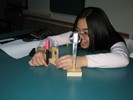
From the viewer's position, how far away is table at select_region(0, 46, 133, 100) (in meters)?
0.86

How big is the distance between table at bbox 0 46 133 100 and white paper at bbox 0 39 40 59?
0.12 metres

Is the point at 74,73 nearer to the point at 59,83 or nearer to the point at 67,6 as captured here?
the point at 59,83

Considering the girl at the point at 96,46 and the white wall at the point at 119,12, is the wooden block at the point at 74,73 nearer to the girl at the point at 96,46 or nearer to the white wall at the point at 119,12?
the girl at the point at 96,46

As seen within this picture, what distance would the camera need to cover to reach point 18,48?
138cm

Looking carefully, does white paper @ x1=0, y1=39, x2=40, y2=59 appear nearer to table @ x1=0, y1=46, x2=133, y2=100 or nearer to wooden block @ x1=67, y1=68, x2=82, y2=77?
table @ x1=0, y1=46, x2=133, y2=100

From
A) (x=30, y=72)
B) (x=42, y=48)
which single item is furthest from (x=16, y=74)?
(x=42, y=48)

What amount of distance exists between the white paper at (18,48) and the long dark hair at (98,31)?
0.40 meters

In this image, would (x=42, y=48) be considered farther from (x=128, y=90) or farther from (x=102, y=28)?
(x=128, y=90)

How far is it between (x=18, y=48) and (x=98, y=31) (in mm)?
534

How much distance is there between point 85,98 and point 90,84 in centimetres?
13

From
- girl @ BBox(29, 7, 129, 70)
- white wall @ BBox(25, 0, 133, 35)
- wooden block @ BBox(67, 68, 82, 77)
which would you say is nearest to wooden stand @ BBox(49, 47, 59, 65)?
girl @ BBox(29, 7, 129, 70)

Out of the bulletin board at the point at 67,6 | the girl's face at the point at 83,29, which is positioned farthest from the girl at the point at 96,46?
the bulletin board at the point at 67,6

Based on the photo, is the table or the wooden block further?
the wooden block

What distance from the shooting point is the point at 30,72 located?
1071 millimetres
